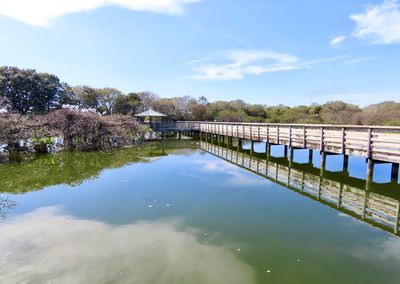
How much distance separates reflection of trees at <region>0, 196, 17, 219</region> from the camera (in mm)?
6662

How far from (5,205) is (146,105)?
1514 inches

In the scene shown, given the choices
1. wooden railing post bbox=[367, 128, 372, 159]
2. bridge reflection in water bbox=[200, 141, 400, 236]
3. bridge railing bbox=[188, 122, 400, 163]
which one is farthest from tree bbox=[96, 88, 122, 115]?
wooden railing post bbox=[367, 128, 372, 159]

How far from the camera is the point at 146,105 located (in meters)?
45.0

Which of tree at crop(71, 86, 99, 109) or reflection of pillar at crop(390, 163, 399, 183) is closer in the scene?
reflection of pillar at crop(390, 163, 399, 183)

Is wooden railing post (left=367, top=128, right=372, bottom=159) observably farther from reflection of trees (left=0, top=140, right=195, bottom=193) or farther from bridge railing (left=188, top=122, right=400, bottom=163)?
reflection of trees (left=0, top=140, right=195, bottom=193)

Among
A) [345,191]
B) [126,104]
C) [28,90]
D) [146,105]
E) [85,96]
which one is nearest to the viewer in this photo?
[345,191]

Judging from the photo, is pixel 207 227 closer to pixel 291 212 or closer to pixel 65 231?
pixel 291 212

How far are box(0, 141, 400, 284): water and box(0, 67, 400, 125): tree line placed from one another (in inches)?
915

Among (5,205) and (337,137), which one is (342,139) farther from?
(5,205)

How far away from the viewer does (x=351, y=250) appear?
476 cm

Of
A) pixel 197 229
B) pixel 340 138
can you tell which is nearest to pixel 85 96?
pixel 340 138

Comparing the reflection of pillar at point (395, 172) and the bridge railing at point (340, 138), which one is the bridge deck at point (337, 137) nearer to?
the bridge railing at point (340, 138)

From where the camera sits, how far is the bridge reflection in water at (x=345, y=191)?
646cm

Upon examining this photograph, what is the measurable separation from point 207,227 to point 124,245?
1655mm
